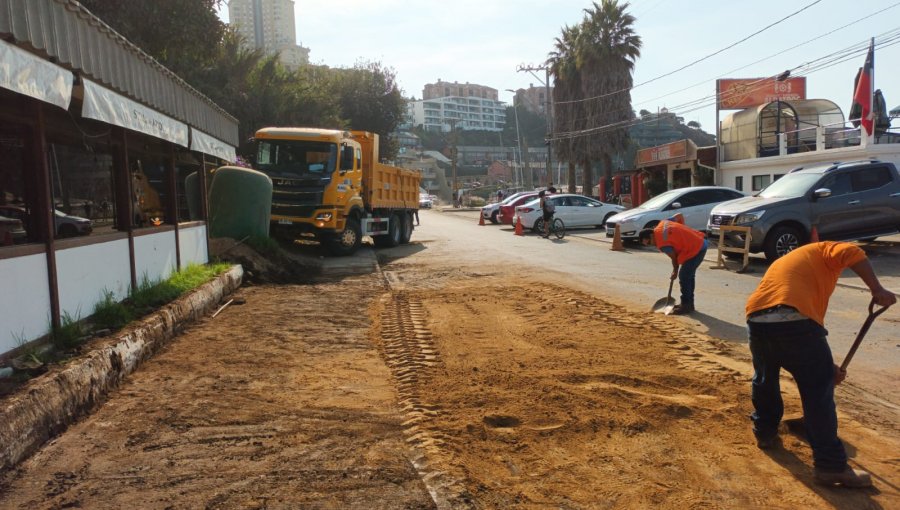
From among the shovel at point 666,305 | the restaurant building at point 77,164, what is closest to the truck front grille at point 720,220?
the shovel at point 666,305

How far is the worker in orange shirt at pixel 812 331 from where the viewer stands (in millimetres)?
3457

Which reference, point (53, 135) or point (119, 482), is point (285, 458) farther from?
point (53, 135)

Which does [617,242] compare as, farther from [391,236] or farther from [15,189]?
[15,189]

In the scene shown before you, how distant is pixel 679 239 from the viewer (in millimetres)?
7887

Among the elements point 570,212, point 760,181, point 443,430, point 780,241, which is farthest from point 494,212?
point 443,430

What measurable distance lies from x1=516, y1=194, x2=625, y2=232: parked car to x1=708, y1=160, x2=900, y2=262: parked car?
10787mm

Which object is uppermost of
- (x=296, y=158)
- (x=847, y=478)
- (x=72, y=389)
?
(x=296, y=158)

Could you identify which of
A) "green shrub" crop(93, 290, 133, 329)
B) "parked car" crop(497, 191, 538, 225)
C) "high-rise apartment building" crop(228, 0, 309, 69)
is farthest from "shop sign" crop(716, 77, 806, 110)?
"high-rise apartment building" crop(228, 0, 309, 69)

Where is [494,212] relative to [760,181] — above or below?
below

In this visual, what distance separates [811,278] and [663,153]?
30250mm

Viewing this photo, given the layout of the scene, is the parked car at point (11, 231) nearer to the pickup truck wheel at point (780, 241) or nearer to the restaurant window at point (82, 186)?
the restaurant window at point (82, 186)

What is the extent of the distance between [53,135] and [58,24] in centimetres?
204

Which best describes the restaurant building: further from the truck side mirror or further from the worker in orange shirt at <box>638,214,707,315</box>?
the worker in orange shirt at <box>638,214,707,315</box>

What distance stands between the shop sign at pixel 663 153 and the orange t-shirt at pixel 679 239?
77.9ft
